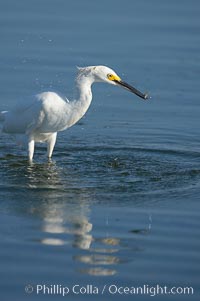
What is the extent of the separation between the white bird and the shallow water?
1.40 feet

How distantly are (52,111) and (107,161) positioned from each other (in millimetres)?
1100

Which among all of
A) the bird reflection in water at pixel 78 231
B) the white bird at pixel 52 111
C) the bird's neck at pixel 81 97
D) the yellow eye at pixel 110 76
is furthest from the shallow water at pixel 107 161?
the yellow eye at pixel 110 76

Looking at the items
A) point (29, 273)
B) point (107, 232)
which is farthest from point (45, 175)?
point (29, 273)

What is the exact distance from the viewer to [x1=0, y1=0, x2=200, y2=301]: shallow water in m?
7.59

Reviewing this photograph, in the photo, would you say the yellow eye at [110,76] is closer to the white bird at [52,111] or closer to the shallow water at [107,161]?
the white bird at [52,111]

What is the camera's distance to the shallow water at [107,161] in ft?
24.9

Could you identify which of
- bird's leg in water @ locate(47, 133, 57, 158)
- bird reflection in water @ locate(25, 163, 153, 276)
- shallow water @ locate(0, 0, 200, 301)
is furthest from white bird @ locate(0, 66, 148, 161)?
bird reflection in water @ locate(25, 163, 153, 276)

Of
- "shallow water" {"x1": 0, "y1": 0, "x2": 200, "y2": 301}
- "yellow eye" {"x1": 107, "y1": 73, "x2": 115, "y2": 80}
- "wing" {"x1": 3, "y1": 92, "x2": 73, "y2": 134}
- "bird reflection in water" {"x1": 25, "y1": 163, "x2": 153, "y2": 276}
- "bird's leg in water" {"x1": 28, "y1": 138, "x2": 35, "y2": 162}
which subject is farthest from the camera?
"bird's leg in water" {"x1": 28, "y1": 138, "x2": 35, "y2": 162}

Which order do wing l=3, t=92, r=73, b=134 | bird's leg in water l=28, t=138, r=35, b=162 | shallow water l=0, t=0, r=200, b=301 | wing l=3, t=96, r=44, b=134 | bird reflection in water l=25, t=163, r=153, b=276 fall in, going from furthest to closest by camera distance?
1. bird's leg in water l=28, t=138, r=35, b=162
2. wing l=3, t=96, r=44, b=134
3. wing l=3, t=92, r=73, b=134
4. bird reflection in water l=25, t=163, r=153, b=276
5. shallow water l=0, t=0, r=200, b=301

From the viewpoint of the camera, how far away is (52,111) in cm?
1113

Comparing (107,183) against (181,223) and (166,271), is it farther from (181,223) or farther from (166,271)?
(166,271)

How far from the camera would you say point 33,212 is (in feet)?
29.8

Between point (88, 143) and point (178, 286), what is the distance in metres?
5.39

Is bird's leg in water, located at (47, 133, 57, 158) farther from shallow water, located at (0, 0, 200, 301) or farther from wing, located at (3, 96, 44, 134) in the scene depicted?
wing, located at (3, 96, 44, 134)
